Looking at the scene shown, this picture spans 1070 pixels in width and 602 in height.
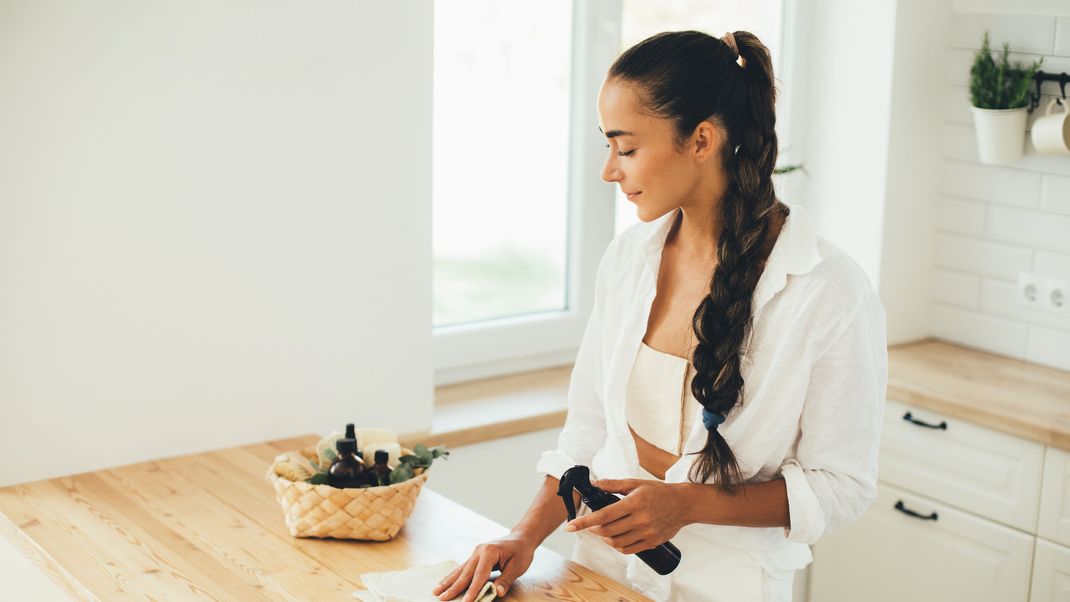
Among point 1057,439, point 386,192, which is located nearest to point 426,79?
point 386,192

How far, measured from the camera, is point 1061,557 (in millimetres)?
2436

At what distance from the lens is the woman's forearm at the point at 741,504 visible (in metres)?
1.63

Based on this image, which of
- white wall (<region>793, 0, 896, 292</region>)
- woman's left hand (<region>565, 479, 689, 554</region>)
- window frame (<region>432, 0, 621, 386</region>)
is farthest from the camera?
white wall (<region>793, 0, 896, 292</region>)

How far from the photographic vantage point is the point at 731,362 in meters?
1.63

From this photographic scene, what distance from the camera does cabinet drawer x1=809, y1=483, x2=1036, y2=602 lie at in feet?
8.36

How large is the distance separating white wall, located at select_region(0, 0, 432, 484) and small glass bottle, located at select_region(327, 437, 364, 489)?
0.48 metres

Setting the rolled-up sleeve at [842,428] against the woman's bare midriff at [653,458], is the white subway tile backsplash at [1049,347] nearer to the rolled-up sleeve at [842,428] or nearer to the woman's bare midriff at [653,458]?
the rolled-up sleeve at [842,428]

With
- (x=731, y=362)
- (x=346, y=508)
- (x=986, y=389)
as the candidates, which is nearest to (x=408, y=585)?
(x=346, y=508)

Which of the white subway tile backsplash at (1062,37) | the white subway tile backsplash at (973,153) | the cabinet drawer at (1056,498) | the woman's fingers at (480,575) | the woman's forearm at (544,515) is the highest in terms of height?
the white subway tile backsplash at (1062,37)

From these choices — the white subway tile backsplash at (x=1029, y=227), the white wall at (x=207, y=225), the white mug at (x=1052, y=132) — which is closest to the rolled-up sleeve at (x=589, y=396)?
the white wall at (x=207, y=225)

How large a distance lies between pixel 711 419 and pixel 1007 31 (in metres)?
1.77

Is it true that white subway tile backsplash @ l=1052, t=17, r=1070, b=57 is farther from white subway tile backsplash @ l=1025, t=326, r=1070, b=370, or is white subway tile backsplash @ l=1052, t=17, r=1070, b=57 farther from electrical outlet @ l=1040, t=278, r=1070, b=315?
white subway tile backsplash @ l=1025, t=326, r=1070, b=370

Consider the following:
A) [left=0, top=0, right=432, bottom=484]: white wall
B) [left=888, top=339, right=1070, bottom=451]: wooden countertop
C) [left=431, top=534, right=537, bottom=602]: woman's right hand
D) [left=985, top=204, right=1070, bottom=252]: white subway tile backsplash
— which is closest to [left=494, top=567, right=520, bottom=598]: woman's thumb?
[left=431, top=534, right=537, bottom=602]: woman's right hand

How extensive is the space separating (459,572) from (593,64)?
154cm
